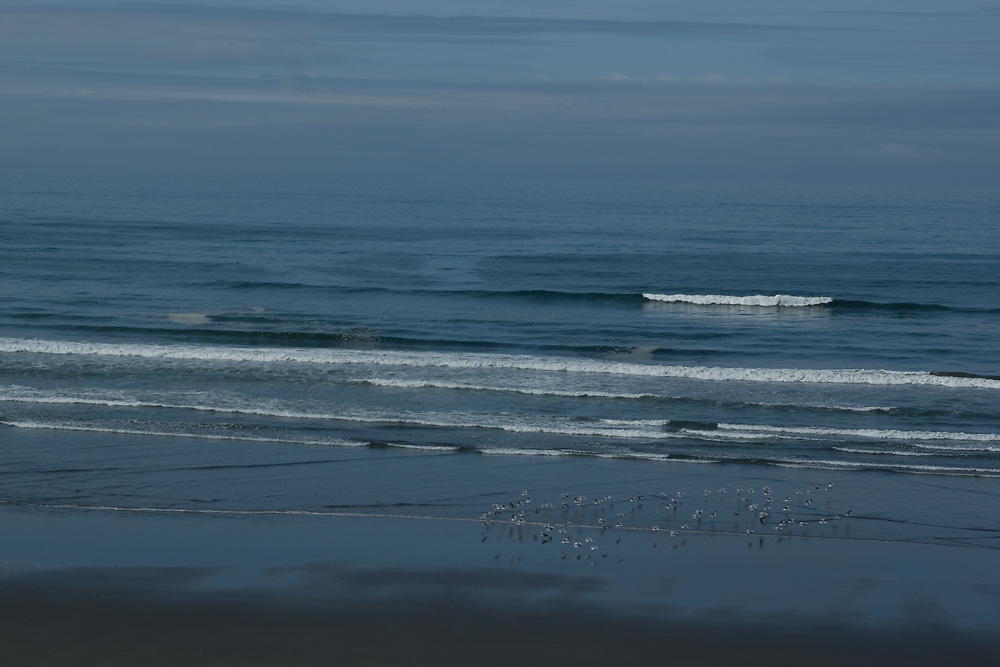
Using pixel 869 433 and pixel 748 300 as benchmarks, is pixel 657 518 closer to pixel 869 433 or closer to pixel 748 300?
pixel 869 433

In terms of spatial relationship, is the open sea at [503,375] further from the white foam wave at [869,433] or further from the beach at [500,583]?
the beach at [500,583]

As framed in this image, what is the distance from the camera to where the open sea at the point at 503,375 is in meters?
12.5

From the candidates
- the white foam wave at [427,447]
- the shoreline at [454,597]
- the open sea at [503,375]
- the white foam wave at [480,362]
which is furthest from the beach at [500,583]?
the white foam wave at [480,362]

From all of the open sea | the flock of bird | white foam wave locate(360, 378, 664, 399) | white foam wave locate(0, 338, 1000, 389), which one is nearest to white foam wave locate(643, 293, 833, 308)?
the open sea

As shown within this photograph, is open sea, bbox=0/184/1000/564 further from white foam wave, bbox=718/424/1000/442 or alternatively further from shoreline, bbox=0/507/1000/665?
shoreline, bbox=0/507/1000/665

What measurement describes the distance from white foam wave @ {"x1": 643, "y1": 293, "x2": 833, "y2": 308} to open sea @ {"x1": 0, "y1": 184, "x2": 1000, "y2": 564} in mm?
99

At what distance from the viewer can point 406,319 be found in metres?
27.9

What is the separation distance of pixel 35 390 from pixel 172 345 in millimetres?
5390

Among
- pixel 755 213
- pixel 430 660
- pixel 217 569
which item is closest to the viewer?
pixel 430 660

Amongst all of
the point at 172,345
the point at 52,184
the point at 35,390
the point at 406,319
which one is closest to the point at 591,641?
the point at 35,390

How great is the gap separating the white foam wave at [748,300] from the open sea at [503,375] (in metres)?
0.10

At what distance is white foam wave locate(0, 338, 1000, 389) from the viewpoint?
20.7m

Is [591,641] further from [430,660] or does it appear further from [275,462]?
Answer: [275,462]

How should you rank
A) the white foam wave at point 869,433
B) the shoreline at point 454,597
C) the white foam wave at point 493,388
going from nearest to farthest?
the shoreline at point 454,597
the white foam wave at point 869,433
the white foam wave at point 493,388
